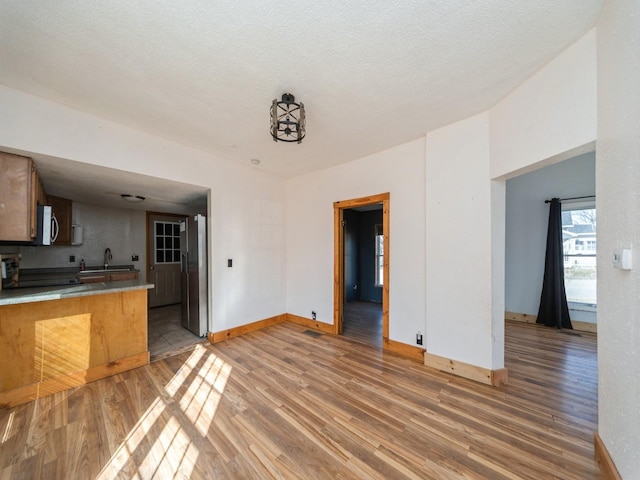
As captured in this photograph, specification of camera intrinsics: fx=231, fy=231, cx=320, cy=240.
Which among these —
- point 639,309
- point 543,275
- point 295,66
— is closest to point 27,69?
point 295,66

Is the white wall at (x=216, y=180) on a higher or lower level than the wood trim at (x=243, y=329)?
higher

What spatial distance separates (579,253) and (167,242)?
8.44m

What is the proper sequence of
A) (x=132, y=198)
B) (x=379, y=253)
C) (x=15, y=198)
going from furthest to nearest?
1. (x=379, y=253)
2. (x=132, y=198)
3. (x=15, y=198)

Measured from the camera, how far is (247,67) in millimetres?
1722

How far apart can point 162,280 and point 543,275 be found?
783 centimetres

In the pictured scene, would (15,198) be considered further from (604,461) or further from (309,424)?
(604,461)

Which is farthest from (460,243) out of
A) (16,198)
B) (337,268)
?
(16,198)

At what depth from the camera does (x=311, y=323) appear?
402 cm

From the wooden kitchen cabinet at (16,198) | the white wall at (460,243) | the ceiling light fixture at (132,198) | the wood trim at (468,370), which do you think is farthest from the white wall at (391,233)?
the wooden kitchen cabinet at (16,198)

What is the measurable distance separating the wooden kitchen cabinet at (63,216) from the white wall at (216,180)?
2.55 meters

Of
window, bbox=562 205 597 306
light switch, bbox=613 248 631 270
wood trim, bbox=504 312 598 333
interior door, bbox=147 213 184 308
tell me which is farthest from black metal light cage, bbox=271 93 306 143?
wood trim, bbox=504 312 598 333

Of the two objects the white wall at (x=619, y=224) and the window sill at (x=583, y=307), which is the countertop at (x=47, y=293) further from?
the window sill at (x=583, y=307)

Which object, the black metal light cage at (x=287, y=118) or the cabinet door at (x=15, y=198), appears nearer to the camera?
the black metal light cage at (x=287, y=118)

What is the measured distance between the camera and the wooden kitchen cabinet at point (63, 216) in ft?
12.8
